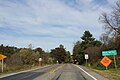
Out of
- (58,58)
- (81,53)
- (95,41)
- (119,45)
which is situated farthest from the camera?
(58,58)

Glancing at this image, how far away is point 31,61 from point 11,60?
14.9m

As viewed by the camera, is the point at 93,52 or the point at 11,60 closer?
the point at 11,60

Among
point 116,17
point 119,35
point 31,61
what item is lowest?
point 31,61

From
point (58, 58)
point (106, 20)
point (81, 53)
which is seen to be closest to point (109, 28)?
point (106, 20)

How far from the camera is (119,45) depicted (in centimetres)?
6188

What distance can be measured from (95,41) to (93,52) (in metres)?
29.7

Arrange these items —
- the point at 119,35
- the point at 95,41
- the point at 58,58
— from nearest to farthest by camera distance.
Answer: the point at 119,35 → the point at 95,41 → the point at 58,58

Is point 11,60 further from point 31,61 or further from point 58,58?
point 58,58

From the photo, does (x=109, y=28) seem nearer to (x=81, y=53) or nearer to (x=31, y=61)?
(x=31, y=61)

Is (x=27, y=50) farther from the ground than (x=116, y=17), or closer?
closer

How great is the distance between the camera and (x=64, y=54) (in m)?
187

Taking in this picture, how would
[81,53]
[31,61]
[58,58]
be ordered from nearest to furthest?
[31,61] < [81,53] < [58,58]

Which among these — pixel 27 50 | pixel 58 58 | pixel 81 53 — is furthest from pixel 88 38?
pixel 58 58

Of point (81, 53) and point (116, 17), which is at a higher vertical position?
point (116, 17)
